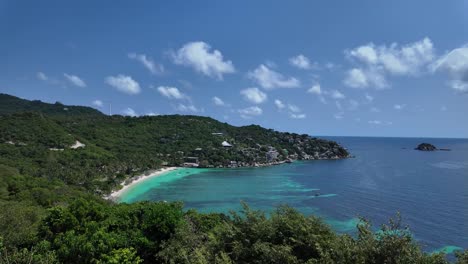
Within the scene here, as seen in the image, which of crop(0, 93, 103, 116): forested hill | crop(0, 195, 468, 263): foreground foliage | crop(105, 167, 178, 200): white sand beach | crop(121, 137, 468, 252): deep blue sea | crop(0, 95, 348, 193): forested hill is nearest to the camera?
crop(0, 195, 468, 263): foreground foliage

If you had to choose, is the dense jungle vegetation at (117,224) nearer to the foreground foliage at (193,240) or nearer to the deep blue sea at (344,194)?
the foreground foliage at (193,240)

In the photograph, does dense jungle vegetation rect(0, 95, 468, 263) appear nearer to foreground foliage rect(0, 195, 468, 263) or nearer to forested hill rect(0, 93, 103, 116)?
foreground foliage rect(0, 195, 468, 263)

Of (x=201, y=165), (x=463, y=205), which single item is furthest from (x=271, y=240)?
(x=201, y=165)

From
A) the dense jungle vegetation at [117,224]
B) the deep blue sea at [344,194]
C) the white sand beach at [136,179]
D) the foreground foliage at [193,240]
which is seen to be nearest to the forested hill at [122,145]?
the dense jungle vegetation at [117,224]

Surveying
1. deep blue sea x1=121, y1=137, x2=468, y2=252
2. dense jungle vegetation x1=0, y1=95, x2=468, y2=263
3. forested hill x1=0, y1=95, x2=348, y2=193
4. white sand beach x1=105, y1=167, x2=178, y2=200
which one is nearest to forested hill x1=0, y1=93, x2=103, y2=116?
forested hill x1=0, y1=95, x2=348, y2=193

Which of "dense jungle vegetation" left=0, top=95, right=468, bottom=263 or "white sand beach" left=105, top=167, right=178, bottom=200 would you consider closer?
"dense jungle vegetation" left=0, top=95, right=468, bottom=263

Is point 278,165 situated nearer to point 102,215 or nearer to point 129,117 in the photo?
point 129,117
